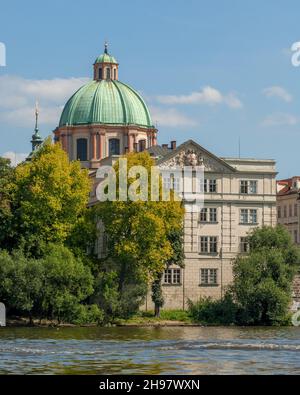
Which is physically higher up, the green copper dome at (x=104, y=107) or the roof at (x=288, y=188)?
the green copper dome at (x=104, y=107)

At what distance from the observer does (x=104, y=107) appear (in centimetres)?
13125

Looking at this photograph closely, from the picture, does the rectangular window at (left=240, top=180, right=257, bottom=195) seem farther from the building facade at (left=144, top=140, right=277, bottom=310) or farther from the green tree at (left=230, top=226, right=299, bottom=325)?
the green tree at (left=230, top=226, right=299, bottom=325)

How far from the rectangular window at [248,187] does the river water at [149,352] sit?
100 feet

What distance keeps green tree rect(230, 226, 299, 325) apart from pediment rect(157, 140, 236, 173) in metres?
14.1

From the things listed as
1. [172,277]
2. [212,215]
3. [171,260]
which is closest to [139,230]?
[171,260]

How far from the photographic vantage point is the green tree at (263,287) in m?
94.0

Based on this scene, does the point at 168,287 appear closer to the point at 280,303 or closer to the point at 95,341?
the point at 280,303

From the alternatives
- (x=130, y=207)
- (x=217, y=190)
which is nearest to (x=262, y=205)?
(x=217, y=190)

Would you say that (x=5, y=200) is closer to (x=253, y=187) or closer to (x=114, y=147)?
(x=253, y=187)

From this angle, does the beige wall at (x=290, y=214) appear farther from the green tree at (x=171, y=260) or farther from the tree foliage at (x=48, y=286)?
the tree foliage at (x=48, y=286)

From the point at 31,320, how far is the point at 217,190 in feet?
84.4

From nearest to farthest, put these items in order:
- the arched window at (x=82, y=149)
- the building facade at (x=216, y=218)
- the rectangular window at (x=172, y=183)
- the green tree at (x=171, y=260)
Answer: the green tree at (x=171, y=260), the rectangular window at (x=172, y=183), the building facade at (x=216, y=218), the arched window at (x=82, y=149)

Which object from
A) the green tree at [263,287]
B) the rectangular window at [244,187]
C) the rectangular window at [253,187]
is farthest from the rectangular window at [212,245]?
the green tree at [263,287]
